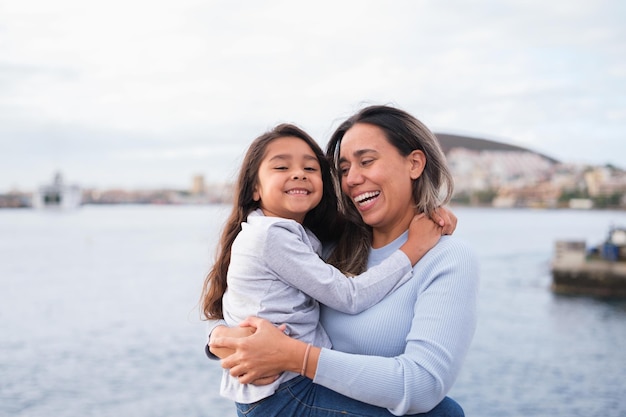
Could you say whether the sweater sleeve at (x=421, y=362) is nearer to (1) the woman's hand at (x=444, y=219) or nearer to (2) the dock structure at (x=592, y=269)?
(1) the woman's hand at (x=444, y=219)

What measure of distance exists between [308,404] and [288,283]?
30cm

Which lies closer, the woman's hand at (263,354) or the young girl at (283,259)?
the woman's hand at (263,354)

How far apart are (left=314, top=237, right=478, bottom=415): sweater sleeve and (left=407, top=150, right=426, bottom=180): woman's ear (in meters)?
0.37

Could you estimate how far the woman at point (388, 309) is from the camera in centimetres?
147

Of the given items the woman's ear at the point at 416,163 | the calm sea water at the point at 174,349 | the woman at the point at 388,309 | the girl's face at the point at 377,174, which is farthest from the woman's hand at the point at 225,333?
the calm sea water at the point at 174,349

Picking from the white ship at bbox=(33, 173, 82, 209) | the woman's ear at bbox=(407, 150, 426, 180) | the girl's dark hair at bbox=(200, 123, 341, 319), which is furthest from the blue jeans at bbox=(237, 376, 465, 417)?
the white ship at bbox=(33, 173, 82, 209)

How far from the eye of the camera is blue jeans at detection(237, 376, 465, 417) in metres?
1.54

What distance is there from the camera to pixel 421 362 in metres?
1.46

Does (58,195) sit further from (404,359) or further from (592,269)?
(404,359)

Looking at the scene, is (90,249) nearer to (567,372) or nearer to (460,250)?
(567,372)

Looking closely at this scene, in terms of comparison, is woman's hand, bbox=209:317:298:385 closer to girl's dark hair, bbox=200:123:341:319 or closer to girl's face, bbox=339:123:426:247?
girl's dark hair, bbox=200:123:341:319

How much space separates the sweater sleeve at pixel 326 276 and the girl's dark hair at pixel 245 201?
0.26m

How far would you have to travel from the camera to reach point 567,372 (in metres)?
17.0

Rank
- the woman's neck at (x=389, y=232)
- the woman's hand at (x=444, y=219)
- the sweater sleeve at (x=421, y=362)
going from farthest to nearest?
the woman's neck at (x=389, y=232), the woman's hand at (x=444, y=219), the sweater sleeve at (x=421, y=362)
